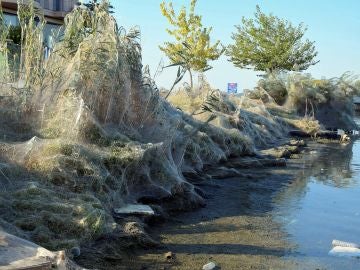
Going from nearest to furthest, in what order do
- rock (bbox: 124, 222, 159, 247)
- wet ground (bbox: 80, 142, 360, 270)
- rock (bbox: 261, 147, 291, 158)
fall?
wet ground (bbox: 80, 142, 360, 270) → rock (bbox: 124, 222, 159, 247) → rock (bbox: 261, 147, 291, 158)

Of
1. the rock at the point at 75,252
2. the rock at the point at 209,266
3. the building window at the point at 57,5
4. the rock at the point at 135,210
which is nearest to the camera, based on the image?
the rock at the point at 75,252

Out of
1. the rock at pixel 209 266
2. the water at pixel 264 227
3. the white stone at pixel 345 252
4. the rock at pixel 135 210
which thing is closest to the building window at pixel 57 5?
the water at pixel 264 227

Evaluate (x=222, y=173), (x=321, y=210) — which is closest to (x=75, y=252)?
(x=321, y=210)

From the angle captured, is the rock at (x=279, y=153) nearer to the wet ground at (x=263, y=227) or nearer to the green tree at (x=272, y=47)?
the wet ground at (x=263, y=227)

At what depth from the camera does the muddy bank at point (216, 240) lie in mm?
5719

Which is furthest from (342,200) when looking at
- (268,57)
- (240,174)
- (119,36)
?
(268,57)

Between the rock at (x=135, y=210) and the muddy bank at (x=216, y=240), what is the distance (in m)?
0.16

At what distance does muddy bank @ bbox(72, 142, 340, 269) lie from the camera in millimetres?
5719

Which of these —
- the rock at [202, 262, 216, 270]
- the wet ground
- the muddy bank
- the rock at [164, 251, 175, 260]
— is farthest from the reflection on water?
the rock at [164, 251, 175, 260]

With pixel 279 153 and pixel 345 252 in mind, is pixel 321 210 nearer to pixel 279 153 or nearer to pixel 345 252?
pixel 345 252

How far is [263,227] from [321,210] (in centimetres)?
185

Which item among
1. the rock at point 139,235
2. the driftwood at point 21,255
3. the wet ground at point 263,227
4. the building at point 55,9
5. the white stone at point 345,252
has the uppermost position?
the building at point 55,9

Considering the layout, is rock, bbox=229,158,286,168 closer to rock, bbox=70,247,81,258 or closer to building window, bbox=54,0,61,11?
rock, bbox=70,247,81,258

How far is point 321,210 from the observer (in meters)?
8.97
